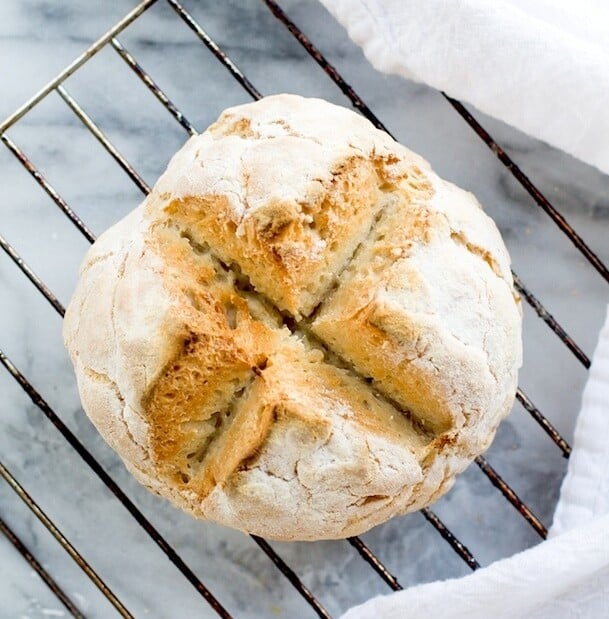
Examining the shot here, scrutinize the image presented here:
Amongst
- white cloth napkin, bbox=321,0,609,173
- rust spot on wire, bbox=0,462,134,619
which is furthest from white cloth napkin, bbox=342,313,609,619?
white cloth napkin, bbox=321,0,609,173

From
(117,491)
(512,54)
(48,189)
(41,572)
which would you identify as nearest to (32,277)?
(48,189)

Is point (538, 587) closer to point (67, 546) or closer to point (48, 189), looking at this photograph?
point (67, 546)

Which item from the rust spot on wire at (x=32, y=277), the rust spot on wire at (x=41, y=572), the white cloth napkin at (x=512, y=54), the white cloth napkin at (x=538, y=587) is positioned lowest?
the white cloth napkin at (x=538, y=587)

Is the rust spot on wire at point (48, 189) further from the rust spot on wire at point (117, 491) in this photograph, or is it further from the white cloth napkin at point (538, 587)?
the white cloth napkin at point (538, 587)

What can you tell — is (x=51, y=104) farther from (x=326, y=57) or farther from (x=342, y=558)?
(x=342, y=558)

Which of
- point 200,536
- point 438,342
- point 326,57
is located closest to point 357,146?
point 438,342

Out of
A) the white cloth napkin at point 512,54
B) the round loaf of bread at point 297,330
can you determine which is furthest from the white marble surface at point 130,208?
the round loaf of bread at point 297,330

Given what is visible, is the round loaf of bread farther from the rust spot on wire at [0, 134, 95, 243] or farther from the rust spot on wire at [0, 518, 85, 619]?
the rust spot on wire at [0, 518, 85, 619]
